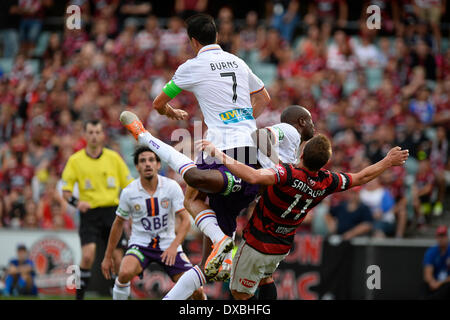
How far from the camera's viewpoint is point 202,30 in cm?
766

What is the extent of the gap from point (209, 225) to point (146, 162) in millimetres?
2274

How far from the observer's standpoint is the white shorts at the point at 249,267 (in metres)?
7.97

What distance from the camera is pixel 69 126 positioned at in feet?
60.6

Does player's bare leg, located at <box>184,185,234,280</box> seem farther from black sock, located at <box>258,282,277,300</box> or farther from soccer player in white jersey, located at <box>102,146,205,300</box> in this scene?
soccer player in white jersey, located at <box>102,146,205,300</box>

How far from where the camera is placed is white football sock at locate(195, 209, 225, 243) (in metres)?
7.47

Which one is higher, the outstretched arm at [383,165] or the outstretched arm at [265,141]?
the outstretched arm at [265,141]

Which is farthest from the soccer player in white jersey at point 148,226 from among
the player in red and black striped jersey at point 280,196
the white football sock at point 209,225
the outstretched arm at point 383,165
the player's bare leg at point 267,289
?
the outstretched arm at point 383,165

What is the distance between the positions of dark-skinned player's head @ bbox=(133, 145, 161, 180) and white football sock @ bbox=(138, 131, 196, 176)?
5.50 feet

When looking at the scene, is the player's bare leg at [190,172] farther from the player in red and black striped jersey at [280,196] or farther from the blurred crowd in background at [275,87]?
the blurred crowd in background at [275,87]

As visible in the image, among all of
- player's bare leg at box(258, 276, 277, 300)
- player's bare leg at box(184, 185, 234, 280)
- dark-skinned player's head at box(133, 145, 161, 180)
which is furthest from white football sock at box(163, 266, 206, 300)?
dark-skinned player's head at box(133, 145, 161, 180)

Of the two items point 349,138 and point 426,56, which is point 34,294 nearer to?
point 349,138

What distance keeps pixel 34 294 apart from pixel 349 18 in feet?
40.2

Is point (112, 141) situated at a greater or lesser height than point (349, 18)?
lesser
